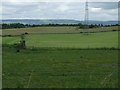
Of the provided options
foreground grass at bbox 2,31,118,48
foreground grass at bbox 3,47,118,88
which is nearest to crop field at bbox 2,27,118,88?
foreground grass at bbox 3,47,118,88

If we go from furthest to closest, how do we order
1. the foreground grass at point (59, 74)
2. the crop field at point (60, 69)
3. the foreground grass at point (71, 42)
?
the foreground grass at point (71, 42)
the crop field at point (60, 69)
the foreground grass at point (59, 74)

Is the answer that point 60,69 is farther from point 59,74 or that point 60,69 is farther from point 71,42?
point 71,42

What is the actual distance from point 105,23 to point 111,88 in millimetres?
77686

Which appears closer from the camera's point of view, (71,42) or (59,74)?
(59,74)

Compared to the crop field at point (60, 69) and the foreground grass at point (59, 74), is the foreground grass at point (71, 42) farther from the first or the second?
the foreground grass at point (59, 74)

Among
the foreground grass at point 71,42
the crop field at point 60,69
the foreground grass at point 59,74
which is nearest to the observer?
the foreground grass at point 59,74

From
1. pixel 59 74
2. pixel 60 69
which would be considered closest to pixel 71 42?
pixel 60 69

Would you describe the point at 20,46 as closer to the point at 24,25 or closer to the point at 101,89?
the point at 101,89

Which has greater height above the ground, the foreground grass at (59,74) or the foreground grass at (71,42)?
the foreground grass at (71,42)

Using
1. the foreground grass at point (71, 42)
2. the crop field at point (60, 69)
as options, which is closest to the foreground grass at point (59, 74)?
the crop field at point (60, 69)

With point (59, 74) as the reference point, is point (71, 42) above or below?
above

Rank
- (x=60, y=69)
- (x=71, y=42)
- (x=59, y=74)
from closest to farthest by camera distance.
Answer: (x=59, y=74) < (x=60, y=69) < (x=71, y=42)

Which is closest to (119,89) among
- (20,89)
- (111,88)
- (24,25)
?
(111,88)

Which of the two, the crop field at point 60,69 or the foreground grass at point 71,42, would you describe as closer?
the crop field at point 60,69
